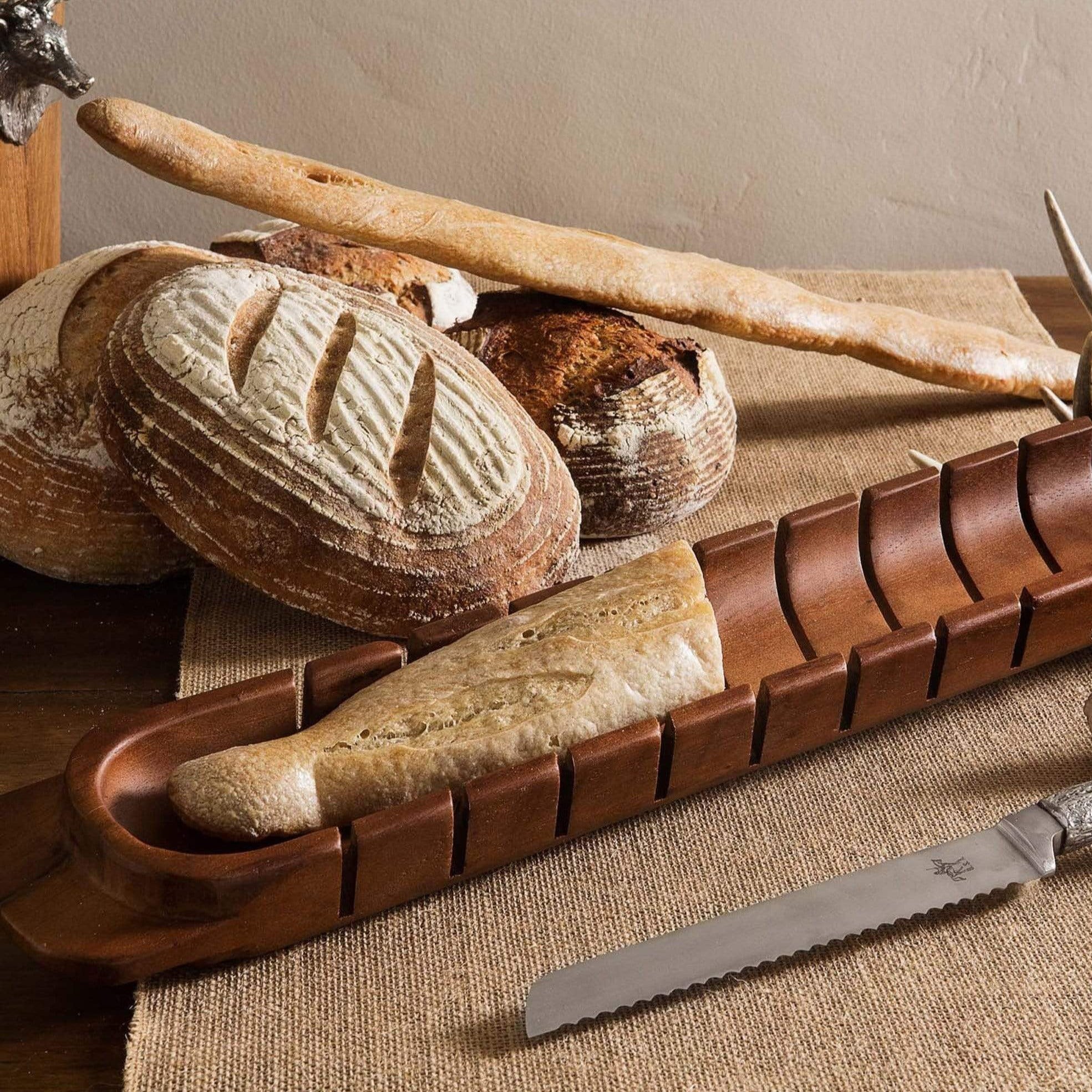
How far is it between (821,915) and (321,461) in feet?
1.61

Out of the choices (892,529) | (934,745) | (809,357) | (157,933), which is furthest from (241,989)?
(809,357)

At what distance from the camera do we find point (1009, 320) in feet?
5.26

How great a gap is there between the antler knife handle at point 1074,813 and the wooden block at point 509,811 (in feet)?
1.09

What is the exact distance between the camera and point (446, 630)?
894 mm

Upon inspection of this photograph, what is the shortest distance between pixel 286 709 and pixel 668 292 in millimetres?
623

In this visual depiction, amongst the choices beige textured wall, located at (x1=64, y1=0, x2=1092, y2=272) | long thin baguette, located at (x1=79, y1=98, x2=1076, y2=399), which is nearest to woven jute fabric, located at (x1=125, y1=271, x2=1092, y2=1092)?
long thin baguette, located at (x1=79, y1=98, x2=1076, y2=399)

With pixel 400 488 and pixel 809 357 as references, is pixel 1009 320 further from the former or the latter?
pixel 400 488

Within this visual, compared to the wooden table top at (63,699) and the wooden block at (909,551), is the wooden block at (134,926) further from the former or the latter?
the wooden block at (909,551)

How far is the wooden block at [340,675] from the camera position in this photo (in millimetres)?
842

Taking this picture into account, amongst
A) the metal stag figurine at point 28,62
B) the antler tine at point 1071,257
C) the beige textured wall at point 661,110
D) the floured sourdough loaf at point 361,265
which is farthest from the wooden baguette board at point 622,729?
the beige textured wall at point 661,110

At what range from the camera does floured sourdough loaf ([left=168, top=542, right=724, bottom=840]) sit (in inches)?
29.5

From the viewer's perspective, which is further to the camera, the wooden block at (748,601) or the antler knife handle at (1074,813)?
the wooden block at (748,601)

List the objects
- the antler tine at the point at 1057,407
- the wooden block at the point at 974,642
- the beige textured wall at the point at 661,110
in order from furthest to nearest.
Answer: the beige textured wall at the point at 661,110, the antler tine at the point at 1057,407, the wooden block at the point at 974,642

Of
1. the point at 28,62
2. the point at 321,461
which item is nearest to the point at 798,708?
the point at 321,461
